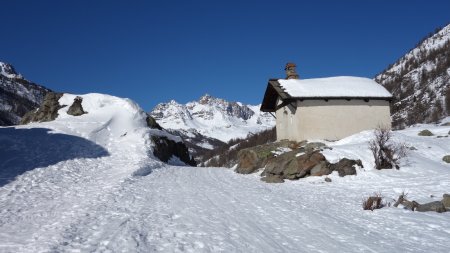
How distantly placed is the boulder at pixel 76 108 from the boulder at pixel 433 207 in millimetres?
27806

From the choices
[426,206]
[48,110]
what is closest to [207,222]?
[426,206]

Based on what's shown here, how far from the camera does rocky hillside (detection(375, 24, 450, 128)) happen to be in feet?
295

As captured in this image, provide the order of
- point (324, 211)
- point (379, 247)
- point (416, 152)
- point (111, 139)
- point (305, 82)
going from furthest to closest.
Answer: point (305, 82) < point (111, 139) < point (416, 152) < point (324, 211) < point (379, 247)

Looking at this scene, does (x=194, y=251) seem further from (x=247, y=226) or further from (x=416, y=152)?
(x=416, y=152)

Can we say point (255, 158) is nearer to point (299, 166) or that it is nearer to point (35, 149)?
point (299, 166)

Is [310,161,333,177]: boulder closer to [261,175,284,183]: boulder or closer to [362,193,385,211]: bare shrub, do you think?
[261,175,284,183]: boulder

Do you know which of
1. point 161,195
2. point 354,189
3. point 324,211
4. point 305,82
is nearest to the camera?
point 324,211

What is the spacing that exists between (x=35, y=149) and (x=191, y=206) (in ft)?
44.8

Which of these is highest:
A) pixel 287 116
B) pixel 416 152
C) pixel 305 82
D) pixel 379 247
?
pixel 305 82

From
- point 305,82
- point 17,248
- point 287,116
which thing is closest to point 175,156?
point 287,116

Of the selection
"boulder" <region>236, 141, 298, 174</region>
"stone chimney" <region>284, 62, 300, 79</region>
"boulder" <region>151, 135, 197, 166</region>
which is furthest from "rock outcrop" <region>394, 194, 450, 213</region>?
"stone chimney" <region>284, 62, 300, 79</region>

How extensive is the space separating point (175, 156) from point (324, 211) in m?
21.8

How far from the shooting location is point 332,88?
2934 cm

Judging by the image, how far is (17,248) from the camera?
718cm
